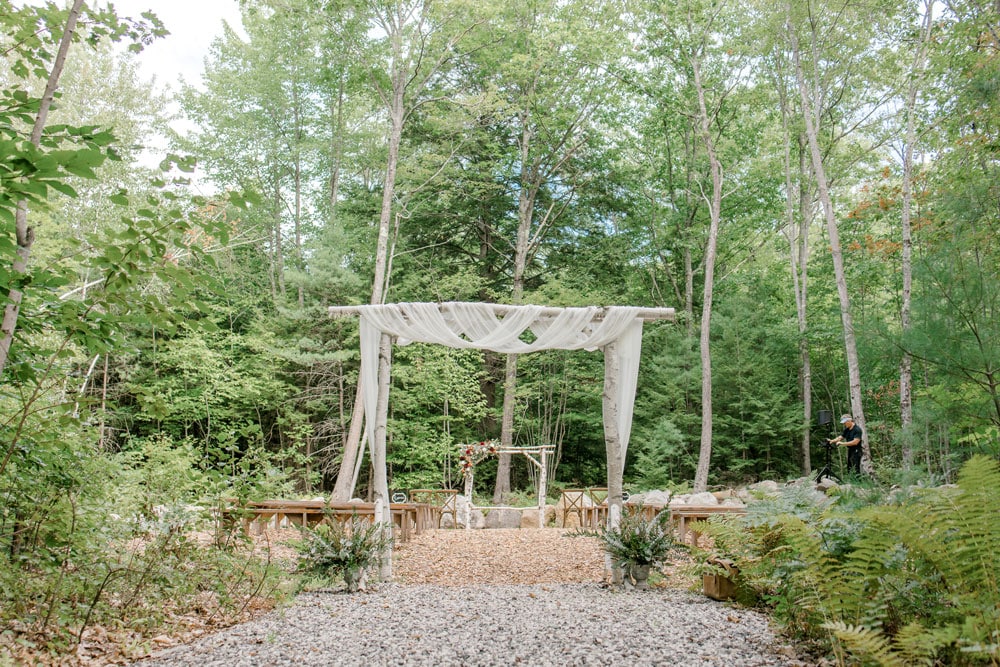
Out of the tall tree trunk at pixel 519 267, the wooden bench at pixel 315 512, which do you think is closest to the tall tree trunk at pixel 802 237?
the tall tree trunk at pixel 519 267

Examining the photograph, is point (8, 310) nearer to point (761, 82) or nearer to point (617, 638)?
point (617, 638)

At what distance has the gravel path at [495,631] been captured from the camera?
3.09 m

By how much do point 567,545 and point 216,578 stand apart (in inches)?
177

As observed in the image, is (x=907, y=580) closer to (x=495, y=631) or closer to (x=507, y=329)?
(x=495, y=631)

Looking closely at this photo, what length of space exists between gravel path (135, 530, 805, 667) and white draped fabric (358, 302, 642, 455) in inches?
63.9

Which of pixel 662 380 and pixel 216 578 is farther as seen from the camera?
pixel 662 380

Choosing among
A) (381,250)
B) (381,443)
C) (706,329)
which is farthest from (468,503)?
(706,329)

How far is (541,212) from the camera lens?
1426 cm

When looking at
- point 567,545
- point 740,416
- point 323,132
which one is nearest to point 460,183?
point 323,132

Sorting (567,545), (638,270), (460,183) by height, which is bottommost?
(567,545)

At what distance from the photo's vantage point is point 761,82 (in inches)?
508

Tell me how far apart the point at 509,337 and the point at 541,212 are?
8716 mm

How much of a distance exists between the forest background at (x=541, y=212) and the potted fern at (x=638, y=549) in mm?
5800

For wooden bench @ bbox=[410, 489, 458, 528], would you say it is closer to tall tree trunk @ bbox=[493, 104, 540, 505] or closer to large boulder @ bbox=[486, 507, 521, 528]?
large boulder @ bbox=[486, 507, 521, 528]
